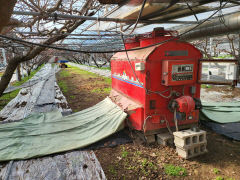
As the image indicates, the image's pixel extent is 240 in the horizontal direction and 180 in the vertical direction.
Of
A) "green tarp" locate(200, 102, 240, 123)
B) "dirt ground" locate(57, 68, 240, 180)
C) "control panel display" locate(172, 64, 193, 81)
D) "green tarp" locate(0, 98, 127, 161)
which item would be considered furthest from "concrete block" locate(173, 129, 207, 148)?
"green tarp" locate(200, 102, 240, 123)

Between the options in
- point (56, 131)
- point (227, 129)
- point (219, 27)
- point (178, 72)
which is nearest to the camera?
point (178, 72)

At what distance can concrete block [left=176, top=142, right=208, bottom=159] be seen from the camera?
386 centimetres

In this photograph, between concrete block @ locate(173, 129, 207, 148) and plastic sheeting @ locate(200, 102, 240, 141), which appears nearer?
concrete block @ locate(173, 129, 207, 148)

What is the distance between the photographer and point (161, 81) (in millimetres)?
4453

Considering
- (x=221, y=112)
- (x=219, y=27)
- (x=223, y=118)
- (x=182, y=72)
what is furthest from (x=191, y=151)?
(x=219, y=27)

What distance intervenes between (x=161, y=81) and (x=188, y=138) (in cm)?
149

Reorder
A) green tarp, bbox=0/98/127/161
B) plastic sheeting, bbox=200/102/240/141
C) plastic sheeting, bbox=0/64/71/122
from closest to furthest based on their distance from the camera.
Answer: green tarp, bbox=0/98/127/161
plastic sheeting, bbox=200/102/240/141
plastic sheeting, bbox=0/64/71/122

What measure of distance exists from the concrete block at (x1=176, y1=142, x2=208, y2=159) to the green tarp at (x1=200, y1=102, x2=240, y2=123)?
Answer: 1.89m

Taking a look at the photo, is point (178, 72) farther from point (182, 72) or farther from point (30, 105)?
point (30, 105)

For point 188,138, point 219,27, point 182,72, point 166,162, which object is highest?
point 219,27

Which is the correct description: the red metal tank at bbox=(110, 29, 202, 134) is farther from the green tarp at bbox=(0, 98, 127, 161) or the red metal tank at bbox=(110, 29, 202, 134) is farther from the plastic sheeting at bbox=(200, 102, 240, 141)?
the plastic sheeting at bbox=(200, 102, 240, 141)

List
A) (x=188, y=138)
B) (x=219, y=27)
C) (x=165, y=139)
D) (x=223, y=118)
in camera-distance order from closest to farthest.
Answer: (x=188, y=138) < (x=165, y=139) < (x=219, y=27) < (x=223, y=118)

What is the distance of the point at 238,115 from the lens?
5.95 meters

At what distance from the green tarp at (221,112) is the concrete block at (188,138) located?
1.95 metres
